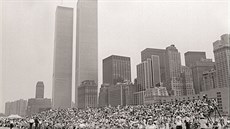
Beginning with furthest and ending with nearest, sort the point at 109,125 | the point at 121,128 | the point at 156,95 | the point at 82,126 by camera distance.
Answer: the point at 156,95 < the point at 109,125 < the point at 121,128 < the point at 82,126

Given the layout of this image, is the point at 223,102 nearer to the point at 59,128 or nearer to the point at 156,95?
the point at 156,95

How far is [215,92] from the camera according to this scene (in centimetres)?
12312

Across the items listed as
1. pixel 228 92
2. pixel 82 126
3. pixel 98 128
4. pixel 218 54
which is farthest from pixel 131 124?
pixel 218 54

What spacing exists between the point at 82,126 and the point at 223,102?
101 meters

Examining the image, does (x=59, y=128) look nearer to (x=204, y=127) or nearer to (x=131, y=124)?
(x=131, y=124)

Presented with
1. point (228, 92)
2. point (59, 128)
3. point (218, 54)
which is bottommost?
point (59, 128)

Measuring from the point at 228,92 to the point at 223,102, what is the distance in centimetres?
494

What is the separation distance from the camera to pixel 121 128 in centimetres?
3938

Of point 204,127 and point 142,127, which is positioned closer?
point 204,127

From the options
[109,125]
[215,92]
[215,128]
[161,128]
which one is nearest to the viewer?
[215,128]

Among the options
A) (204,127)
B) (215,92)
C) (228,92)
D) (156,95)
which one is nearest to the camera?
(204,127)

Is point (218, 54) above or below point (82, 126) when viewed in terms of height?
above

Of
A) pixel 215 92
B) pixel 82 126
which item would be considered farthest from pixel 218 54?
pixel 82 126

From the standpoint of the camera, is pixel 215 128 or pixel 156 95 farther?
pixel 156 95
